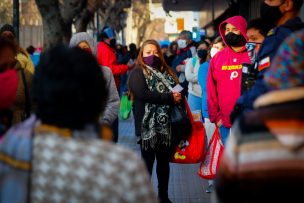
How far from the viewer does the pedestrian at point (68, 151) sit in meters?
3.01

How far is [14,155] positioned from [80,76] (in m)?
0.42

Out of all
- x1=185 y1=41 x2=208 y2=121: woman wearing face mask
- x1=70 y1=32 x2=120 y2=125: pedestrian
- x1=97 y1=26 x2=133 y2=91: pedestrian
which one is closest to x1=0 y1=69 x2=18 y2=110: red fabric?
x1=70 y1=32 x2=120 y2=125: pedestrian

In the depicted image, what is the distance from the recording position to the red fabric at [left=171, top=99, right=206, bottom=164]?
7.92 metres

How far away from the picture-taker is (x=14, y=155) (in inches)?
126

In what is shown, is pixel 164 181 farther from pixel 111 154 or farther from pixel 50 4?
pixel 50 4

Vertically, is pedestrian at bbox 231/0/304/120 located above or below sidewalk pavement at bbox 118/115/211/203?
above

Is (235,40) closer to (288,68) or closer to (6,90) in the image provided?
(6,90)

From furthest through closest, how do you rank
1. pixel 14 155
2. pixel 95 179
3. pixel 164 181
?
pixel 164 181 < pixel 14 155 < pixel 95 179

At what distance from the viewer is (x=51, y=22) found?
17312 millimetres

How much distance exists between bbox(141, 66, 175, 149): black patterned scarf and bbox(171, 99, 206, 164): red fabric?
0.64 feet

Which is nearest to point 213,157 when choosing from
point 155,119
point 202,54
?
point 155,119

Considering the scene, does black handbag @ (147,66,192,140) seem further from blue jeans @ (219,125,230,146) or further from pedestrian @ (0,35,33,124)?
pedestrian @ (0,35,33,124)

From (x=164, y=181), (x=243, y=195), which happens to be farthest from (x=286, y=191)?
(x=164, y=181)

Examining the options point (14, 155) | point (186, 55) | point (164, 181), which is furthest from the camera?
point (186, 55)
